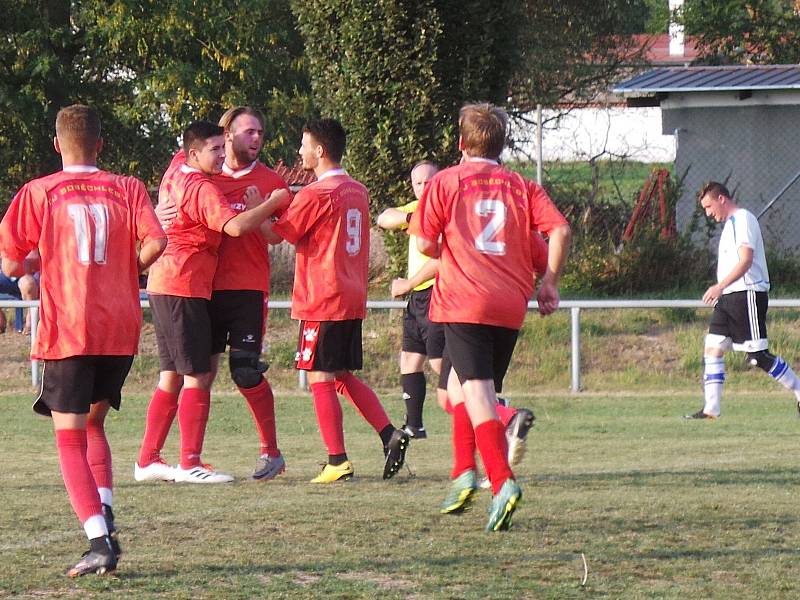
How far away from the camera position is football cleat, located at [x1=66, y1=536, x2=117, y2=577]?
17.4 feet

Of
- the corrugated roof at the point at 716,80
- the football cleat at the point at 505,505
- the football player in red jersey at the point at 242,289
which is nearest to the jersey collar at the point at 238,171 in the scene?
the football player in red jersey at the point at 242,289

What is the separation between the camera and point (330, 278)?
26.1 ft

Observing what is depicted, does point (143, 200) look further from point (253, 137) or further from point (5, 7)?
point (5, 7)

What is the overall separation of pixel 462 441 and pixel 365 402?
1426 millimetres

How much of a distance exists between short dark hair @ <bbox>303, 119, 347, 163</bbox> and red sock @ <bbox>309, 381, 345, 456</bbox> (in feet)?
4.35

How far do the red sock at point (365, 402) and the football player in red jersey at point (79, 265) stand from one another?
104 inches

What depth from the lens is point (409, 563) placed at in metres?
5.66

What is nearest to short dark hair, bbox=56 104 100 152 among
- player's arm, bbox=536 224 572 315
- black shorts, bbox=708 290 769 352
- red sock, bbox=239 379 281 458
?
player's arm, bbox=536 224 572 315

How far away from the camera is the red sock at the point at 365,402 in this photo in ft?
26.7

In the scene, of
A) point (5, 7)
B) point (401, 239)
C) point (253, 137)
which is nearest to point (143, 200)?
point (253, 137)

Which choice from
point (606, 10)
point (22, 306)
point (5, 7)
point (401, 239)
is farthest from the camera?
point (606, 10)

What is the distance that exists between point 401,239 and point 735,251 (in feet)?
17.9

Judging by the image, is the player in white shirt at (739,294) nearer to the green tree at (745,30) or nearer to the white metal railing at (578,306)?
the white metal railing at (578,306)

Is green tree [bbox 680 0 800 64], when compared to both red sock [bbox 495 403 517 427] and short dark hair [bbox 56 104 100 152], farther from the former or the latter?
short dark hair [bbox 56 104 100 152]
